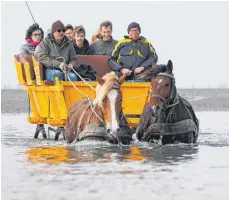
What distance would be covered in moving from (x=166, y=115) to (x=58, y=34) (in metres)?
2.76

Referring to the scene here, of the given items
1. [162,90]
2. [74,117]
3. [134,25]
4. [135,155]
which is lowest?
[135,155]

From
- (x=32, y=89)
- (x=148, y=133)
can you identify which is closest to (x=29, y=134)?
(x=32, y=89)

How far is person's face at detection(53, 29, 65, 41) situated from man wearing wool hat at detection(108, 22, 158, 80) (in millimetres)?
1002

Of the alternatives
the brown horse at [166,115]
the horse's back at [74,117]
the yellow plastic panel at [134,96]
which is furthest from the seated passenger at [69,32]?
the brown horse at [166,115]

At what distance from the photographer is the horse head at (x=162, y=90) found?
42.4ft

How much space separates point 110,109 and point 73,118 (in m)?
1.21

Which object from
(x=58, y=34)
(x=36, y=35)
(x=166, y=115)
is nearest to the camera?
(x=166, y=115)

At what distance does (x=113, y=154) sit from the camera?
40.4 feet

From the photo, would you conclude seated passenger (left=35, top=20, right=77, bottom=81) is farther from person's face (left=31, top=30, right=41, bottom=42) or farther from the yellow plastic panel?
person's face (left=31, top=30, right=41, bottom=42)

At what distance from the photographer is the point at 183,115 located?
13.6m

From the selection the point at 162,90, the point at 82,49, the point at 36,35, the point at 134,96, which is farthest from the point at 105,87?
the point at 36,35

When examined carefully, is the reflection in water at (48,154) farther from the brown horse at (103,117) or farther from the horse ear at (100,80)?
the horse ear at (100,80)

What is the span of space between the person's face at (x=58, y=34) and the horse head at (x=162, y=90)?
8.23 feet

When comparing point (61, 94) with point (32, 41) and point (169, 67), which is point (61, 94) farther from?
point (32, 41)
